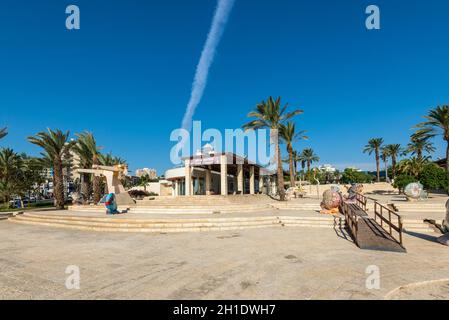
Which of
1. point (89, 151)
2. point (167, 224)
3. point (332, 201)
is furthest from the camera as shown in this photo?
point (89, 151)

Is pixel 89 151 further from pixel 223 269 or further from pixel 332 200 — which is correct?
pixel 223 269

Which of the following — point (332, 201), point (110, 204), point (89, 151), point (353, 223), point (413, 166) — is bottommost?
point (353, 223)

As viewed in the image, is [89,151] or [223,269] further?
[89,151]

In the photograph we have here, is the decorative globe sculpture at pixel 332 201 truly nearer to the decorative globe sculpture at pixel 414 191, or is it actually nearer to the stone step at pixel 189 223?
the stone step at pixel 189 223

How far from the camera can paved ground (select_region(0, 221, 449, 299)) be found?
474 centimetres

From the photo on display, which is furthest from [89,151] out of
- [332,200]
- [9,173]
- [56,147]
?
[332,200]

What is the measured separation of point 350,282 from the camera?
5.09 meters

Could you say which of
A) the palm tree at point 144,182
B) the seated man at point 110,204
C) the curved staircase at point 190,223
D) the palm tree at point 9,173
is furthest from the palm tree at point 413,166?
the palm tree at point 9,173

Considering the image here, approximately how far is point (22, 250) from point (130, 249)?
361cm

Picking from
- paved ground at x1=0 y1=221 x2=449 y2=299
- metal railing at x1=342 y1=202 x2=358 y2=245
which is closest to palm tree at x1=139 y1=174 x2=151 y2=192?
paved ground at x1=0 y1=221 x2=449 y2=299

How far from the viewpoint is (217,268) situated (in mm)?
6188

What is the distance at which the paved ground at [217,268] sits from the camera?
15.6ft

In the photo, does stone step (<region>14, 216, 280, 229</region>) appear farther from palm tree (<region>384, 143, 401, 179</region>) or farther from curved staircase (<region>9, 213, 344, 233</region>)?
palm tree (<region>384, 143, 401, 179</region>)
